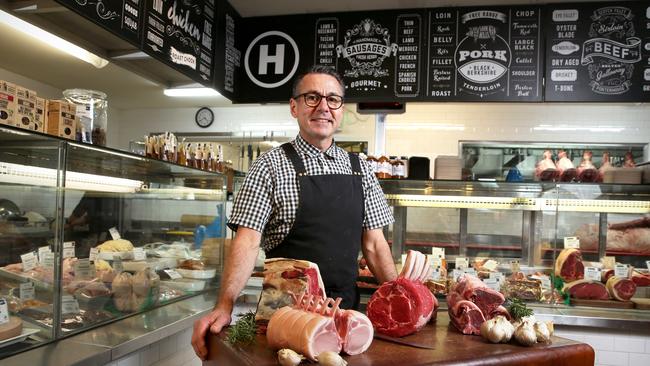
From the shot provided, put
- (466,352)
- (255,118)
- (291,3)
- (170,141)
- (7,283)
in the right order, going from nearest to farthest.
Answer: (466,352) < (7,283) < (170,141) < (291,3) < (255,118)

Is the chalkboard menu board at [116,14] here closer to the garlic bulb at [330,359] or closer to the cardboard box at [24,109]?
the cardboard box at [24,109]

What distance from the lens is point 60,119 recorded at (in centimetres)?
235

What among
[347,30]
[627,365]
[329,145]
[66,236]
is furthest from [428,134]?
[66,236]

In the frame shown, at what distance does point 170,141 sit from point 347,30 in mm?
1983

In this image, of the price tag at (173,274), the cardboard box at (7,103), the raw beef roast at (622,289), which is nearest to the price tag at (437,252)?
the raw beef roast at (622,289)

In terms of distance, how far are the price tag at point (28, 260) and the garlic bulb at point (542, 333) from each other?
6.64 feet

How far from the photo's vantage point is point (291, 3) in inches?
174

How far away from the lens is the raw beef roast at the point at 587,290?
11.9ft

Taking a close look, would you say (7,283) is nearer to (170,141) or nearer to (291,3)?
(170,141)

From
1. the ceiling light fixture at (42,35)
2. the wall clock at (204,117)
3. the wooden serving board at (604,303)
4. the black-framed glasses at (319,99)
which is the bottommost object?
the wooden serving board at (604,303)

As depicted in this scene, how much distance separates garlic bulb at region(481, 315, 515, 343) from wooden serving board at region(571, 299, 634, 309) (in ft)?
7.40

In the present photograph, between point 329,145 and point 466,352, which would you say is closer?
point 466,352

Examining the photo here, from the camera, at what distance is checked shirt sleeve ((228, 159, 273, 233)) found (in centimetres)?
211

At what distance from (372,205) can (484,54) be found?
2.47 meters
